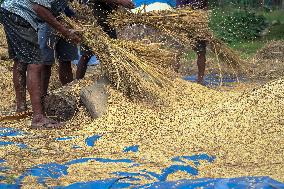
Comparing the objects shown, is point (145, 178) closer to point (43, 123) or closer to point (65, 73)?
point (43, 123)

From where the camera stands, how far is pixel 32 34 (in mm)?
4793

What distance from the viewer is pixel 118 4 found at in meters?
5.22

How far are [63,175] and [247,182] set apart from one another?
108 cm

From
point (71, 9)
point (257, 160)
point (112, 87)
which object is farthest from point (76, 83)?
point (257, 160)

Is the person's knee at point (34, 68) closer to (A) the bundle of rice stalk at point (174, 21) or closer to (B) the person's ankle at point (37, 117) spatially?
(B) the person's ankle at point (37, 117)

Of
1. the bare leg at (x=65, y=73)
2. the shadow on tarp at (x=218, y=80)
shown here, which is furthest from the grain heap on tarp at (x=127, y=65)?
the shadow on tarp at (x=218, y=80)

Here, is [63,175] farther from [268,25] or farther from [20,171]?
[268,25]

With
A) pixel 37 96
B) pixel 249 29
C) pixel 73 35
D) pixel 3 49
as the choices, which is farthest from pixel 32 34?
pixel 249 29

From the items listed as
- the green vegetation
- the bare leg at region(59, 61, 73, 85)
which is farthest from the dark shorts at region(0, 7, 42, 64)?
the green vegetation

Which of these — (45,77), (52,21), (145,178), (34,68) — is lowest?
(145,178)

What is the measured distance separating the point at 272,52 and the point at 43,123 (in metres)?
5.87

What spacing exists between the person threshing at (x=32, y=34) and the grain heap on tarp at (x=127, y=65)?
14cm

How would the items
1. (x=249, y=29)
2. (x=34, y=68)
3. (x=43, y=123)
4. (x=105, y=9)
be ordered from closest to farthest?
1. (x=43, y=123)
2. (x=34, y=68)
3. (x=105, y=9)
4. (x=249, y=29)

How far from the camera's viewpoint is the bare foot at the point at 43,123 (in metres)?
4.58
